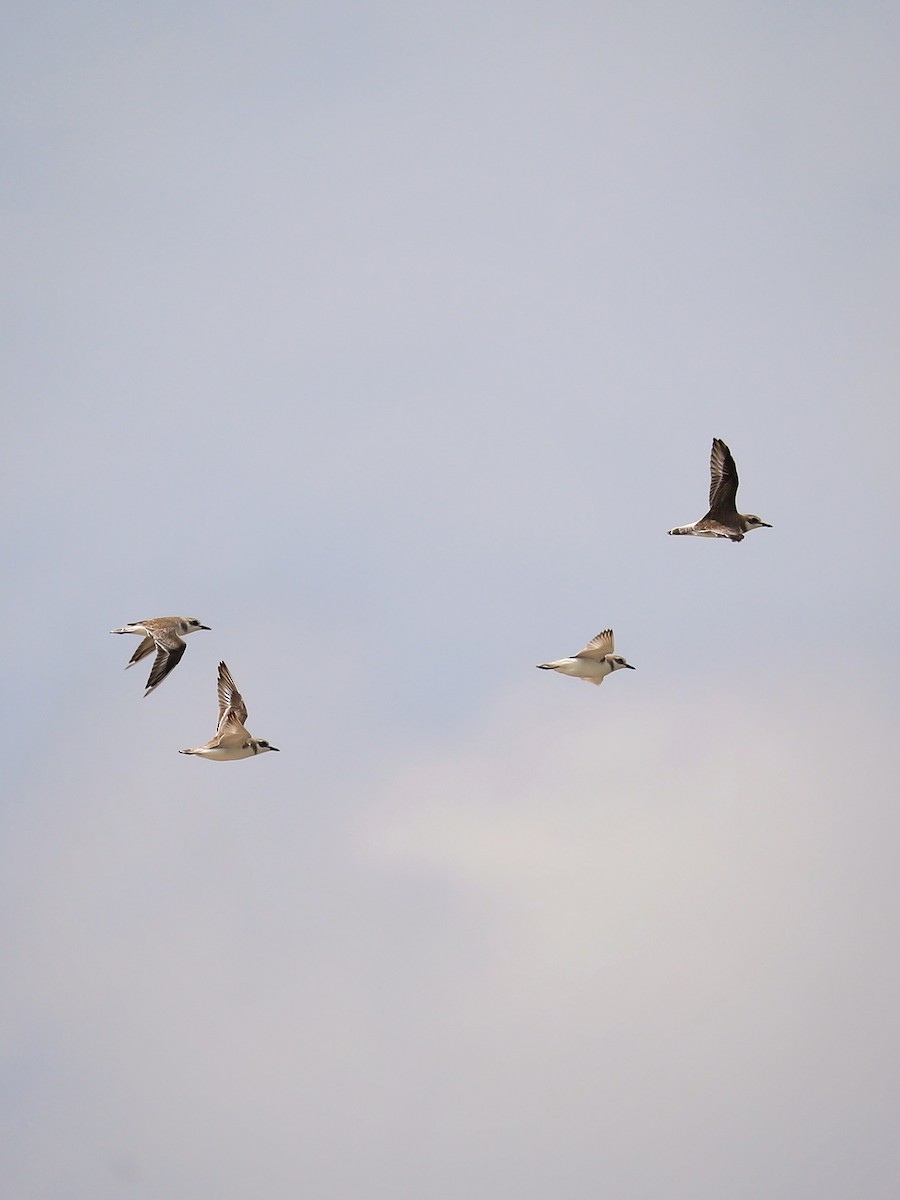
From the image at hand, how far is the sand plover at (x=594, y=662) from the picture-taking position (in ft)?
153

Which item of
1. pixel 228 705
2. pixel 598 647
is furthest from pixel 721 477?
pixel 228 705

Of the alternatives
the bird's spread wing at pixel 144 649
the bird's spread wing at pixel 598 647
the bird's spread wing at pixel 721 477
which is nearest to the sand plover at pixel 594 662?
the bird's spread wing at pixel 598 647

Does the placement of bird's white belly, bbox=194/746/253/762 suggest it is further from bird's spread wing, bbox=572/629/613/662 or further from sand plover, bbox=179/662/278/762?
bird's spread wing, bbox=572/629/613/662

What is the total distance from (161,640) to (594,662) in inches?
499

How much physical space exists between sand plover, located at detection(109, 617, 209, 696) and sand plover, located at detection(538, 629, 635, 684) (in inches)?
428

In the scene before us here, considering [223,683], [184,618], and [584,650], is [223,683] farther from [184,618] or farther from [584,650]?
[584,650]

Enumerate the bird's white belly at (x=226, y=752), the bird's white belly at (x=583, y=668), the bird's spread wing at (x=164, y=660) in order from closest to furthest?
the bird's spread wing at (x=164, y=660) < the bird's white belly at (x=226, y=752) < the bird's white belly at (x=583, y=668)

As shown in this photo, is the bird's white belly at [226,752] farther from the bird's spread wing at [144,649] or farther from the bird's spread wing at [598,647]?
the bird's spread wing at [598,647]

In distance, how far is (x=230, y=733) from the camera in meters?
45.9

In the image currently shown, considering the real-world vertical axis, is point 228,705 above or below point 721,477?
below

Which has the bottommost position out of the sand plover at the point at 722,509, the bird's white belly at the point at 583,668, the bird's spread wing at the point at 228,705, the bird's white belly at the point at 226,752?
the bird's white belly at the point at 226,752

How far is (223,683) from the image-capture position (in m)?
46.8

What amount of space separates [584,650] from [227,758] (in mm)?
10811

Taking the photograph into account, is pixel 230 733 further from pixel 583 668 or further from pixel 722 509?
pixel 722 509
